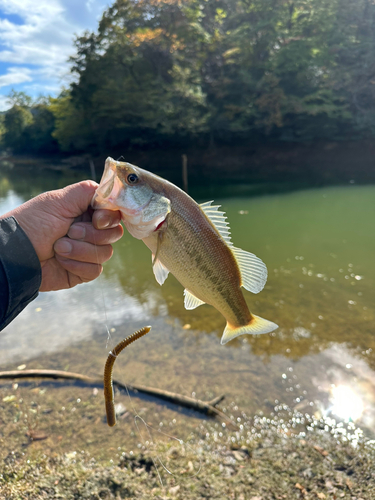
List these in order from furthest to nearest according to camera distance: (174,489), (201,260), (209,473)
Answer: (209,473), (174,489), (201,260)

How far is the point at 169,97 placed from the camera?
30.7 metres

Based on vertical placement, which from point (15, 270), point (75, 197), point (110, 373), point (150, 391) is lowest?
point (150, 391)

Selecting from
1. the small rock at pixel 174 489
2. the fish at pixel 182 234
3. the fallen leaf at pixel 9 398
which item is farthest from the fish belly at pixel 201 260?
the fallen leaf at pixel 9 398

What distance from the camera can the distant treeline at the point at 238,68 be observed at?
97.3ft

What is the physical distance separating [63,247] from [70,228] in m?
0.13

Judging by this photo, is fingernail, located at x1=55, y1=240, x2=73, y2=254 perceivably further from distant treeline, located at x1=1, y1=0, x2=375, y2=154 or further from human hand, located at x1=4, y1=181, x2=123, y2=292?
distant treeline, located at x1=1, y1=0, x2=375, y2=154

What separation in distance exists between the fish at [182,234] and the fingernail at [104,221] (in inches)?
3.2

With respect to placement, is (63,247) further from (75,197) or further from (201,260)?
(201,260)

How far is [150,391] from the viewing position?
15.5 feet

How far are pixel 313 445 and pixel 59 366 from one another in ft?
13.2

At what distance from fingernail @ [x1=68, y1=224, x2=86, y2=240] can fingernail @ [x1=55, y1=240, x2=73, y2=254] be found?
0.19ft

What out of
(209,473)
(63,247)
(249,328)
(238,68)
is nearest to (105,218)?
(63,247)

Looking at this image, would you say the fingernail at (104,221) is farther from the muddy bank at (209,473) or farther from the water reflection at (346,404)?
the water reflection at (346,404)

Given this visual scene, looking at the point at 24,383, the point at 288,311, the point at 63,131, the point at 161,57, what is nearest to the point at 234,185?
the point at 161,57
